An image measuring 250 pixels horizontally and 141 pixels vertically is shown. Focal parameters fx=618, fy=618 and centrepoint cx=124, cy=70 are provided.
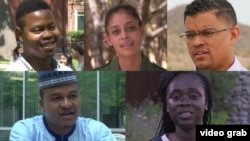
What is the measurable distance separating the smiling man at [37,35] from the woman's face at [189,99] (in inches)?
43.2

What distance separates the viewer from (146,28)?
616 cm

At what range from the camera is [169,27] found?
242 inches

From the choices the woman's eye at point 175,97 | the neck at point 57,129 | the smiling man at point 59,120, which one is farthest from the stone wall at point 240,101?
the neck at point 57,129

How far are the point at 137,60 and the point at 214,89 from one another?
33.0 inches

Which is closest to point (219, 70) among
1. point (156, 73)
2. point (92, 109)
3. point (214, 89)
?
point (214, 89)

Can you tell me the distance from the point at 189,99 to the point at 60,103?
4.27 ft

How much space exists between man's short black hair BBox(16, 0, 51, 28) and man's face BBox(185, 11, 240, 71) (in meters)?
1.45

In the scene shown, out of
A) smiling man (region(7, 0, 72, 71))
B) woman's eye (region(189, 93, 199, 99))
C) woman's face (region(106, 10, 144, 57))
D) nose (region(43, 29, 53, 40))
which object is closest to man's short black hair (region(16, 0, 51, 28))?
smiling man (region(7, 0, 72, 71))

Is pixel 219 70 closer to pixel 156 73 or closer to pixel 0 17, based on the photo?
pixel 156 73

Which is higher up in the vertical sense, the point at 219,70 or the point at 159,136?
the point at 219,70

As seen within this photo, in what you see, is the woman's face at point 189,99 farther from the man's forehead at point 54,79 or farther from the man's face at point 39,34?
the man's face at point 39,34

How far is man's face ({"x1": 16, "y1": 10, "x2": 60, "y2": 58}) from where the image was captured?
20.1 feet

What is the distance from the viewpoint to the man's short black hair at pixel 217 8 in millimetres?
6176

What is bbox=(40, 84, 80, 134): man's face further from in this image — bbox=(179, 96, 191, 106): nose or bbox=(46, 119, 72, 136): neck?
bbox=(179, 96, 191, 106): nose
